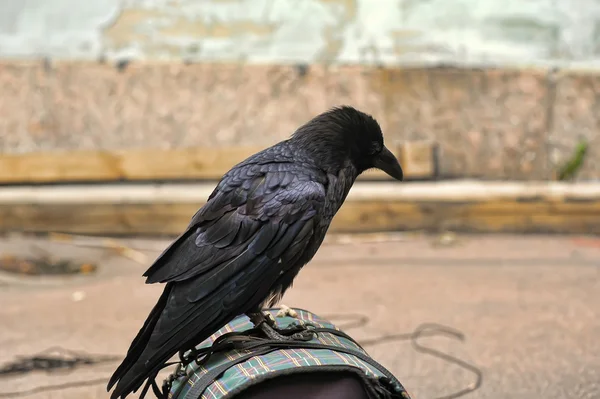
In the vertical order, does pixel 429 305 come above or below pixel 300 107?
below

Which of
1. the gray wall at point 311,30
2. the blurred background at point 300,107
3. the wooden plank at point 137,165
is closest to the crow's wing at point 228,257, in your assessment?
the blurred background at point 300,107

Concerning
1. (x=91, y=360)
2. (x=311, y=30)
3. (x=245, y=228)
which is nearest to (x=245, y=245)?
(x=245, y=228)

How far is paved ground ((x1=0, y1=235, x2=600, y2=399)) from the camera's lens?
314 cm

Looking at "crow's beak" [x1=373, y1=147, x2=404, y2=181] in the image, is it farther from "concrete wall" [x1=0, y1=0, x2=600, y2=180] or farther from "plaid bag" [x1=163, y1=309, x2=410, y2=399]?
"concrete wall" [x1=0, y1=0, x2=600, y2=180]

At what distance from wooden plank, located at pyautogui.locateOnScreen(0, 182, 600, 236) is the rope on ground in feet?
5.65

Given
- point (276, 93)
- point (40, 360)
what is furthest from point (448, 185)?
point (40, 360)

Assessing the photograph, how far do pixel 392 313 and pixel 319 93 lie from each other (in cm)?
228

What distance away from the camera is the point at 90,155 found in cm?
566

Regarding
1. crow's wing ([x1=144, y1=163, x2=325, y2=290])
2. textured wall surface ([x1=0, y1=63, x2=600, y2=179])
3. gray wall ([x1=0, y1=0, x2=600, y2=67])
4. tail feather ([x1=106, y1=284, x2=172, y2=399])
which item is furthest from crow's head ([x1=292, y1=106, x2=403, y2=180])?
gray wall ([x1=0, y1=0, x2=600, y2=67])

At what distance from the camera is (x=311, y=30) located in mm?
5762

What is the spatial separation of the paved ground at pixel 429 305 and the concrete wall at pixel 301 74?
871mm

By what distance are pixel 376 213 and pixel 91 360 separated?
2496mm

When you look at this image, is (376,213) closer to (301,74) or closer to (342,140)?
(301,74)

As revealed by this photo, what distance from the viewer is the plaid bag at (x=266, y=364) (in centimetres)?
185
